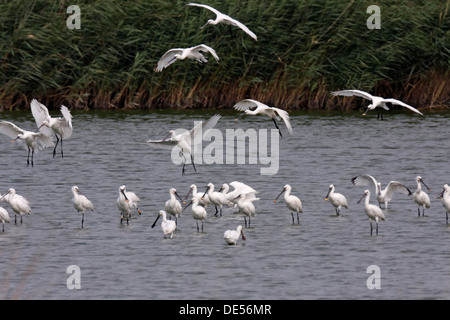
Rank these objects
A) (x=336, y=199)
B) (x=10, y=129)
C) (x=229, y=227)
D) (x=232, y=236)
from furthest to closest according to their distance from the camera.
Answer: (x=10, y=129) < (x=336, y=199) < (x=229, y=227) < (x=232, y=236)

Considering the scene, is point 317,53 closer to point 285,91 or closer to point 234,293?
point 285,91

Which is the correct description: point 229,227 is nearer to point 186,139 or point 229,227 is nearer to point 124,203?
point 124,203

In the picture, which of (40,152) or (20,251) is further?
(40,152)

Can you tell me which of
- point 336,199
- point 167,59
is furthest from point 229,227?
point 167,59

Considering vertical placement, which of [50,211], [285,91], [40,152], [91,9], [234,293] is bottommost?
[234,293]

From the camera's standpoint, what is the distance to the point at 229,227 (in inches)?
650

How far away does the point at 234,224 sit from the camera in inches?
660

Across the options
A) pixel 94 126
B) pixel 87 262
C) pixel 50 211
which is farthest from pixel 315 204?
pixel 94 126

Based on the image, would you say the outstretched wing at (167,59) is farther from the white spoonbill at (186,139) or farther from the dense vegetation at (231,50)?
the dense vegetation at (231,50)

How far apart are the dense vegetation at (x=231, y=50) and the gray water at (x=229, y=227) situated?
153cm

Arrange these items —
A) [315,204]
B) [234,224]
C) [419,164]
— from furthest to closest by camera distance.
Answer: [419,164], [315,204], [234,224]

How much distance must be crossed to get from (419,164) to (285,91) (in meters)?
5.88

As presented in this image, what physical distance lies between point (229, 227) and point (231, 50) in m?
11.8

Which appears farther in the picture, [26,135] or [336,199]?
[26,135]
